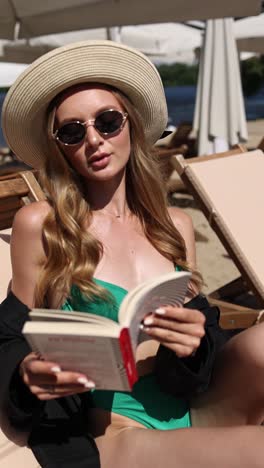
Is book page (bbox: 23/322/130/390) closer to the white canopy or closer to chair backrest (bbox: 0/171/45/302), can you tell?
chair backrest (bbox: 0/171/45/302)

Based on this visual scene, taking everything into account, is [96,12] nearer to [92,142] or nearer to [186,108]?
[92,142]

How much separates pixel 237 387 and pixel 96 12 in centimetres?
377

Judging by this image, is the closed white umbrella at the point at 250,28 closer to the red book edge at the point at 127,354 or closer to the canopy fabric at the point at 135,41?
the canopy fabric at the point at 135,41

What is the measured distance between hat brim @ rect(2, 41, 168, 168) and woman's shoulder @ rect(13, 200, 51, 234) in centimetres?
18

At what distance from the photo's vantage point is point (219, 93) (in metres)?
6.23

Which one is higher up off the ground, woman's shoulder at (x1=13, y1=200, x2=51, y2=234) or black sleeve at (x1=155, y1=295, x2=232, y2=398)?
woman's shoulder at (x1=13, y1=200, x2=51, y2=234)

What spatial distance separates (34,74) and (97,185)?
36 centimetres

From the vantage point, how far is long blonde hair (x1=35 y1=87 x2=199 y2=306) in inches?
57.8

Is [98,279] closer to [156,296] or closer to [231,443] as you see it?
[156,296]

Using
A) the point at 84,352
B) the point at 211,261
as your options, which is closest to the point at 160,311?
the point at 84,352

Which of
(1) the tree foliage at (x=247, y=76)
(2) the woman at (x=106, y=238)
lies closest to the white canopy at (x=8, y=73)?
(2) the woman at (x=106, y=238)

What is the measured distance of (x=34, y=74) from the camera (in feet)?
4.99

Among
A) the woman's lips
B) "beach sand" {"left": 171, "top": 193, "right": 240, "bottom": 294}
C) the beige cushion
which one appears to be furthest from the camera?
"beach sand" {"left": 171, "top": 193, "right": 240, "bottom": 294}

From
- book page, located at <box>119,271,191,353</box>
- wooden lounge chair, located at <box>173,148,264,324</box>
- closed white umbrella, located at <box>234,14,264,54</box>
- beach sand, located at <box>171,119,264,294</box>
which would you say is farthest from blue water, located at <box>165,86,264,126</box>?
book page, located at <box>119,271,191,353</box>
